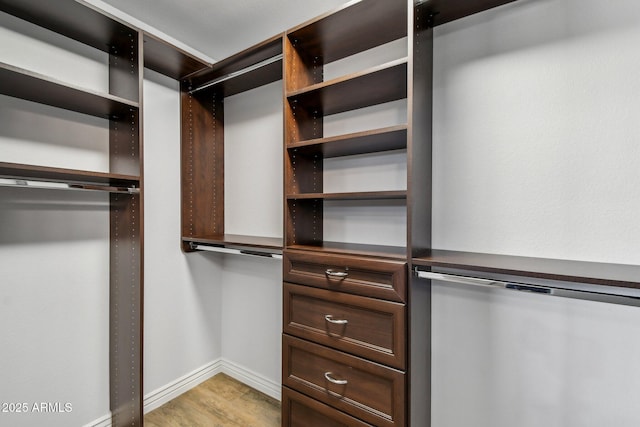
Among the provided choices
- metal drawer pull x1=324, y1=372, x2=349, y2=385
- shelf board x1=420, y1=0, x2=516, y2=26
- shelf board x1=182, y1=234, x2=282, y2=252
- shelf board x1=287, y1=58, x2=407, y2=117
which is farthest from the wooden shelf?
shelf board x1=420, y1=0, x2=516, y2=26

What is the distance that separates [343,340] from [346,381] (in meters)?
0.18

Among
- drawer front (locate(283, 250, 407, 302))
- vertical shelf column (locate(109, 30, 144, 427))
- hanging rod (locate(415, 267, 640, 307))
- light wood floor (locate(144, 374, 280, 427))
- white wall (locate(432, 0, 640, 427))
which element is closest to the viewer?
hanging rod (locate(415, 267, 640, 307))

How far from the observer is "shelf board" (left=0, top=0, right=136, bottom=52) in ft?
4.57

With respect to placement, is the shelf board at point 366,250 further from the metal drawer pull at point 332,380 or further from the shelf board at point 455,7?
the shelf board at point 455,7

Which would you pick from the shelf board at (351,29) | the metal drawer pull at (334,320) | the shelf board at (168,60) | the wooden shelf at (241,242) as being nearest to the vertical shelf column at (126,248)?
the shelf board at (168,60)

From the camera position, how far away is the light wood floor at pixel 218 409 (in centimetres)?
189

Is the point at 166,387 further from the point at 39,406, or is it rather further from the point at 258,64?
the point at 258,64

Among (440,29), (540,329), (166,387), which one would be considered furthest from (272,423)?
(440,29)

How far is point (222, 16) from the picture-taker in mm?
1887

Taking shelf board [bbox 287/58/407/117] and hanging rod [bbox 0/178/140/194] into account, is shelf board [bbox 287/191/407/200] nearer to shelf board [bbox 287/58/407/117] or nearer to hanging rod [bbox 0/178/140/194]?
shelf board [bbox 287/58/407/117]

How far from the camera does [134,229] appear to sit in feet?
5.56

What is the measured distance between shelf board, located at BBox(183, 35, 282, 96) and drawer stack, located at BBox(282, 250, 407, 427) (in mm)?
1147

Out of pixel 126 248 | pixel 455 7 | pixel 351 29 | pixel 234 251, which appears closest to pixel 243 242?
pixel 234 251

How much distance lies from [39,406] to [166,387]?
2.27 ft
